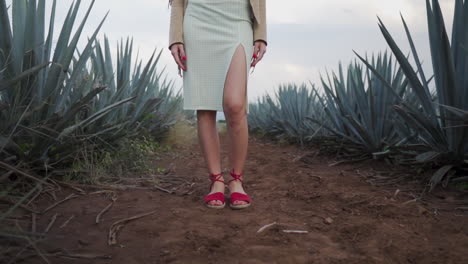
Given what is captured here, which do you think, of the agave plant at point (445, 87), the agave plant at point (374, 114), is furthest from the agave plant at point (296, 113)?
the agave plant at point (445, 87)

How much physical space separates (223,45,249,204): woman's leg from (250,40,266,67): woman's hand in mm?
124

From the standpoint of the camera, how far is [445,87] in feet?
6.27

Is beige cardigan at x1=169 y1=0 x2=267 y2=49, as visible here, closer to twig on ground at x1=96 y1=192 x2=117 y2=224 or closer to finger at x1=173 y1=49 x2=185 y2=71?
finger at x1=173 y1=49 x2=185 y2=71

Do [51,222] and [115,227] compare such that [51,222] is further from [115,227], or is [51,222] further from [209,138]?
[209,138]

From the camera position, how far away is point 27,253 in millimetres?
1022

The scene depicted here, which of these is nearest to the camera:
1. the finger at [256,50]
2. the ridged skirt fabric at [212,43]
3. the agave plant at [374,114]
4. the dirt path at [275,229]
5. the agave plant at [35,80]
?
the dirt path at [275,229]

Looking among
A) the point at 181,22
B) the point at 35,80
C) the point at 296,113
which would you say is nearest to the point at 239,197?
the point at 181,22

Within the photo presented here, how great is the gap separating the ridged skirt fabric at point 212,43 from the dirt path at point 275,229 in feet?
1.64

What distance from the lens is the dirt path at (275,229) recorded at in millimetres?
1173

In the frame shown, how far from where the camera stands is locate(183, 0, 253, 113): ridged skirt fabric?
5.99 ft

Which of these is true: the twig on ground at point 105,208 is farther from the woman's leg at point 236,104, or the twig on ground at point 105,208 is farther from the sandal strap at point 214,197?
the woman's leg at point 236,104

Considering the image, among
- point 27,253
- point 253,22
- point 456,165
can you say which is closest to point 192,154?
point 253,22

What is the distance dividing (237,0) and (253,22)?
142 millimetres

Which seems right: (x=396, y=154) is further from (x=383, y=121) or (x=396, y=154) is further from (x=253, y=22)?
(x=253, y=22)
